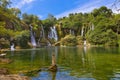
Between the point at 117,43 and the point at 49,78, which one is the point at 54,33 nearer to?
the point at 117,43

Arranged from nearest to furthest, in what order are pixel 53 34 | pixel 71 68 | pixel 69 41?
pixel 71 68 → pixel 69 41 → pixel 53 34

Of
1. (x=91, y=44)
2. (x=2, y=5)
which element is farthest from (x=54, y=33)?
(x=2, y=5)

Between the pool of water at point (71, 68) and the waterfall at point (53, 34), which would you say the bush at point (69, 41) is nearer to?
the waterfall at point (53, 34)

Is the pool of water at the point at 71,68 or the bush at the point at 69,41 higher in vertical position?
the bush at the point at 69,41

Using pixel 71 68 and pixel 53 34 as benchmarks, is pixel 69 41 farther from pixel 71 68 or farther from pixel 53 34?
pixel 71 68

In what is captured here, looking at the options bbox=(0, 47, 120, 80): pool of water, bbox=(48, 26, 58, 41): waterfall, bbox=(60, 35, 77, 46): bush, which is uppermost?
bbox=(48, 26, 58, 41): waterfall

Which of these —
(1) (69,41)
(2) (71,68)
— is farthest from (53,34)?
(2) (71,68)

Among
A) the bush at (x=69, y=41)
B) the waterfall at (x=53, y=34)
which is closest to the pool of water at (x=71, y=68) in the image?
the bush at (x=69, y=41)

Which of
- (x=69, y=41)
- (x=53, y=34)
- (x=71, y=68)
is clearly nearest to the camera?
(x=71, y=68)

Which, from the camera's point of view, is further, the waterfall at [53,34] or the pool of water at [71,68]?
the waterfall at [53,34]

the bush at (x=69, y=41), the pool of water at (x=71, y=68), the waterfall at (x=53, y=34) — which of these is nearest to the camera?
the pool of water at (x=71, y=68)

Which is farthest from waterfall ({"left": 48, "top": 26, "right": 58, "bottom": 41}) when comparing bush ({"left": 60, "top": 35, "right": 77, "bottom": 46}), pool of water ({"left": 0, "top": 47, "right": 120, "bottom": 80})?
pool of water ({"left": 0, "top": 47, "right": 120, "bottom": 80})

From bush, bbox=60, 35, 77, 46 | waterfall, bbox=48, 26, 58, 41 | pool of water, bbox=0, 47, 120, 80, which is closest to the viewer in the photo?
pool of water, bbox=0, 47, 120, 80

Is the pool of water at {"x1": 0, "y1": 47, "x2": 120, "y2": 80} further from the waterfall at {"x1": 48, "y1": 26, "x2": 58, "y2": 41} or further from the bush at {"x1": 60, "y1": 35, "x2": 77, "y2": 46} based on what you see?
the waterfall at {"x1": 48, "y1": 26, "x2": 58, "y2": 41}
